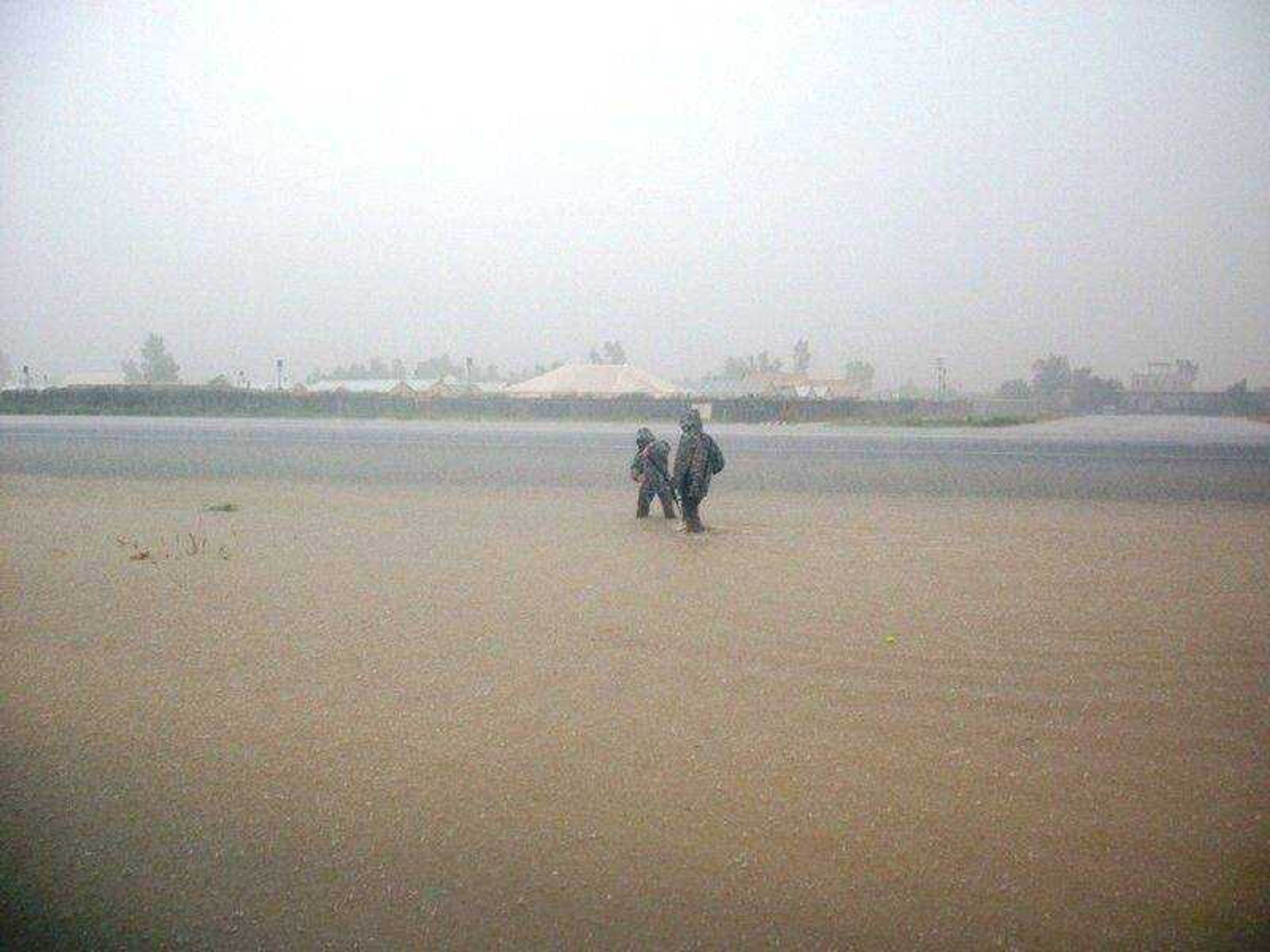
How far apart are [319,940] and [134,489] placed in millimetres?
15546

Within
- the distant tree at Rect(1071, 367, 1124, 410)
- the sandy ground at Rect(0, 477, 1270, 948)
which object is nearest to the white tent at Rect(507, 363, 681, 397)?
the distant tree at Rect(1071, 367, 1124, 410)

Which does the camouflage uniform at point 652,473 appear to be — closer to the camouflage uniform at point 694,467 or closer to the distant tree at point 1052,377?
the camouflage uniform at point 694,467

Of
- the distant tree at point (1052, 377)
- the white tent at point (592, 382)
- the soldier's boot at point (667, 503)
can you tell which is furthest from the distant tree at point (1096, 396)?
the soldier's boot at point (667, 503)

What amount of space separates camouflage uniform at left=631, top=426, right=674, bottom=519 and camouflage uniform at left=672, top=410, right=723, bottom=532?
986 mm

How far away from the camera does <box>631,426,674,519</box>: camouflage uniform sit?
486 inches

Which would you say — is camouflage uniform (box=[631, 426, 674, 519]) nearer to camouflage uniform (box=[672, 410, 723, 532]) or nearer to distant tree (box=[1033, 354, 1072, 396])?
camouflage uniform (box=[672, 410, 723, 532])

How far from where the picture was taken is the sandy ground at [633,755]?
323cm

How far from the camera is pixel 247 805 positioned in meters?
3.93

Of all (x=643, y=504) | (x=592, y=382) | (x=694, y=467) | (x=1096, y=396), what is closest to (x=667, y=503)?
(x=643, y=504)

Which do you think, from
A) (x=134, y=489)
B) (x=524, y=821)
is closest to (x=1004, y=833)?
(x=524, y=821)

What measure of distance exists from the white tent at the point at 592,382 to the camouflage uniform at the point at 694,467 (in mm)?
80950

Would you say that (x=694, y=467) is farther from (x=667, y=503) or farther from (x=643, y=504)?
(x=643, y=504)

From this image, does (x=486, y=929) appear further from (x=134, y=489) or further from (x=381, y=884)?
(x=134, y=489)

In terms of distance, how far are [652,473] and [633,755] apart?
26.9ft
